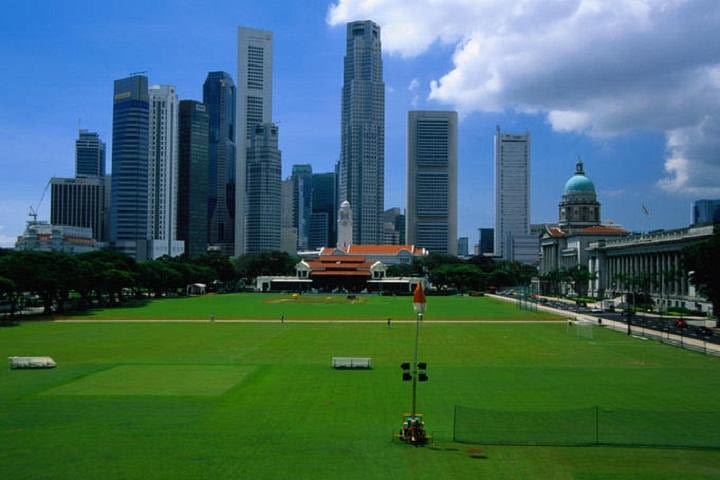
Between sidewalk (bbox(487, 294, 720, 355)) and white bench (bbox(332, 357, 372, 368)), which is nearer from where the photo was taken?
white bench (bbox(332, 357, 372, 368))

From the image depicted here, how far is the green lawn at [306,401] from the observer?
2052 cm

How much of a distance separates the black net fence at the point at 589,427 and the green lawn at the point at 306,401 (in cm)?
88

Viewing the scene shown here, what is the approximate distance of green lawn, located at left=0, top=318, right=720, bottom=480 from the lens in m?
20.5

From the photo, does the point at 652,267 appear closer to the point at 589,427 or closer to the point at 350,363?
the point at 350,363

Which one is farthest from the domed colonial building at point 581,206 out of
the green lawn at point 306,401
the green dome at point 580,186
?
the green lawn at point 306,401

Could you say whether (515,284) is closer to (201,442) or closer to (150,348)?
(150,348)

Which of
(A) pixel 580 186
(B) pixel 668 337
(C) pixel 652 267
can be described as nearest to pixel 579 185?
(A) pixel 580 186

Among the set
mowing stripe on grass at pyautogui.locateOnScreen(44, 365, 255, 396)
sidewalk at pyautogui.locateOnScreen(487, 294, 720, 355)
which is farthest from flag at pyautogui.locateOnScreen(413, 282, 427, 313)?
sidewalk at pyautogui.locateOnScreen(487, 294, 720, 355)

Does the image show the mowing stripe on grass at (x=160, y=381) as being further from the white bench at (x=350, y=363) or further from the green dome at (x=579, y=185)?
the green dome at (x=579, y=185)

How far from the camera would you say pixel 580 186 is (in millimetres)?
182625

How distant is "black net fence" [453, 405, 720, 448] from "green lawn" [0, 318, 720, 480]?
2.89 feet

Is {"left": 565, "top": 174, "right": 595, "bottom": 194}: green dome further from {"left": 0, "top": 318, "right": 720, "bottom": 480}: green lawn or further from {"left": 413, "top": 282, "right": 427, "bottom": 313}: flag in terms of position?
{"left": 413, "top": 282, "right": 427, "bottom": 313}: flag

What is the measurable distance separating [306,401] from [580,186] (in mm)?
165914

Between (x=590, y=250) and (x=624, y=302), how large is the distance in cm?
3877
